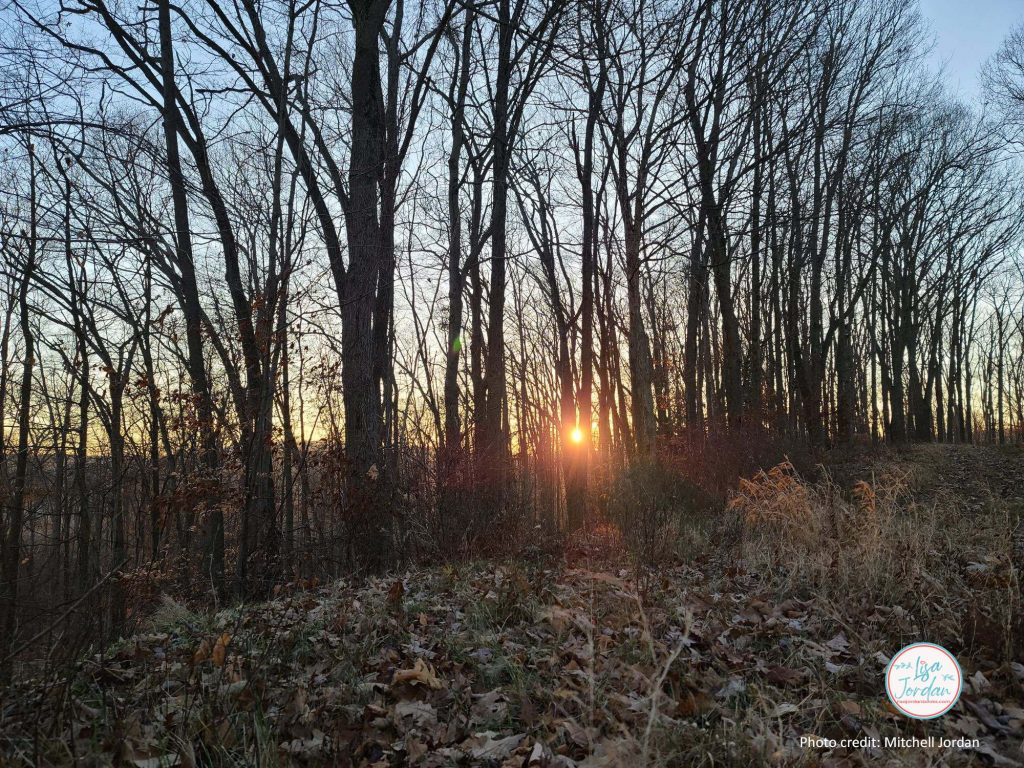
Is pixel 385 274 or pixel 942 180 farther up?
pixel 942 180

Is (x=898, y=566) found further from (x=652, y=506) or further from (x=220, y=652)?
(x=220, y=652)

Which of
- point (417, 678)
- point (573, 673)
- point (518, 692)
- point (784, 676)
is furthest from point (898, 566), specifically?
point (417, 678)

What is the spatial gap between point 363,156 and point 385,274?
3.11 metres

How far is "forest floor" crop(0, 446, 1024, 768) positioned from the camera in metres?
2.44

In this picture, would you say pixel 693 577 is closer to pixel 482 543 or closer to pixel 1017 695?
pixel 1017 695

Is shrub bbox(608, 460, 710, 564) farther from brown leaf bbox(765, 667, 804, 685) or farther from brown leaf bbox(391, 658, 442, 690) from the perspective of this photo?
brown leaf bbox(391, 658, 442, 690)

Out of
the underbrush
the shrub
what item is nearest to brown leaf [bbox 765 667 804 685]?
the underbrush

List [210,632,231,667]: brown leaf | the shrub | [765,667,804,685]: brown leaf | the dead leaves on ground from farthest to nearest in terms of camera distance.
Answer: the shrub
[210,632,231,667]: brown leaf
[765,667,804,685]: brown leaf
the dead leaves on ground

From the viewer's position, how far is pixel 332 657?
3586 mm

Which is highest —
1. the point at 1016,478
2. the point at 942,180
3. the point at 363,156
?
the point at 942,180

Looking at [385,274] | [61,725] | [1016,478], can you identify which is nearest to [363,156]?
[385,274]

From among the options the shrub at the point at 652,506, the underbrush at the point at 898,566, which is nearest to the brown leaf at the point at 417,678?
the underbrush at the point at 898,566

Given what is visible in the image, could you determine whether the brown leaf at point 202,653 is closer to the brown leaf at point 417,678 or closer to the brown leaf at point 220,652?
the brown leaf at point 220,652

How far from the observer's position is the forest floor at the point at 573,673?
2.44 metres
